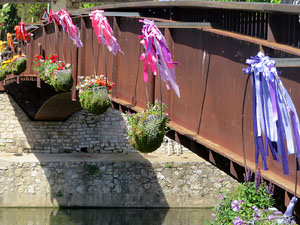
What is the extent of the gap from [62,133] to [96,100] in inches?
529

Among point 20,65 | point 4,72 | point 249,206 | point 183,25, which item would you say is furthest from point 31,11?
point 249,206

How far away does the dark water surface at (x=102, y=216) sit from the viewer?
70.3 feet

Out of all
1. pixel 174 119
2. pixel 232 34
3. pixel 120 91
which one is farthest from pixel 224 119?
pixel 120 91

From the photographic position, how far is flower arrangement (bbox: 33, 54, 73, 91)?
46.8 feet

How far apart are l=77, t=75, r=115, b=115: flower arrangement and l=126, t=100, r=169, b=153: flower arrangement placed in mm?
2293

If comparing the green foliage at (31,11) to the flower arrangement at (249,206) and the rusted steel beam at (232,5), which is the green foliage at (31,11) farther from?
the flower arrangement at (249,206)

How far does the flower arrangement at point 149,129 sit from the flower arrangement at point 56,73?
15.5 ft

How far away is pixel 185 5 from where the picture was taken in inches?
380

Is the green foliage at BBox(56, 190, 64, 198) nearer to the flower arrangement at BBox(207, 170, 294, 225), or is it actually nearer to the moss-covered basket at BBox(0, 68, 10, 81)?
the moss-covered basket at BBox(0, 68, 10, 81)

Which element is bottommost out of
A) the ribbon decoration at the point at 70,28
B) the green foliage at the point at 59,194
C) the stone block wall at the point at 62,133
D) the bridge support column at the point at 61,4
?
the green foliage at the point at 59,194

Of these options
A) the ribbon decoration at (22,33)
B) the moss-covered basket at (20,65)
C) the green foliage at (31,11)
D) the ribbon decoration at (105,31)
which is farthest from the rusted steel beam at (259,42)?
the green foliage at (31,11)

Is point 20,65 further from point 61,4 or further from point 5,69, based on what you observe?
point 61,4

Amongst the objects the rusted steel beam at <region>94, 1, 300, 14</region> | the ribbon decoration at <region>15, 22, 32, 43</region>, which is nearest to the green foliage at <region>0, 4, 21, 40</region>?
the ribbon decoration at <region>15, 22, 32, 43</region>

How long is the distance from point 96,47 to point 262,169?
6.74m
